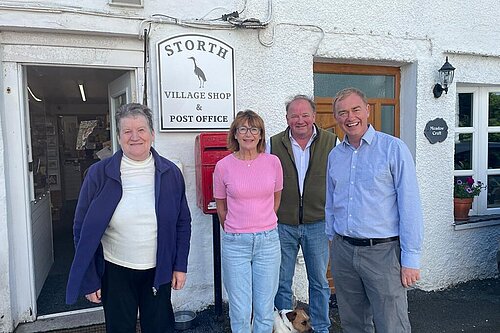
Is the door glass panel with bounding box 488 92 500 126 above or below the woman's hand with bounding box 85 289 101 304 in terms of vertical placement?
above

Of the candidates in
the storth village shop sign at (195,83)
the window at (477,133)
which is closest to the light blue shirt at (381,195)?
the storth village shop sign at (195,83)

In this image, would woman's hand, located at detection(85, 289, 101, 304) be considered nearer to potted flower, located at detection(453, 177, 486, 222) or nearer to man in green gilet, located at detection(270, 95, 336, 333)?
man in green gilet, located at detection(270, 95, 336, 333)

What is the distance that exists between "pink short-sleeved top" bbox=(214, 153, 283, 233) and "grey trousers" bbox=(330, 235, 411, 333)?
545 millimetres

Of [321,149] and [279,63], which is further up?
[279,63]

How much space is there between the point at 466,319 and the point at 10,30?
15.9 ft

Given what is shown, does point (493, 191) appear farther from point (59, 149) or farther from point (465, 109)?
point (59, 149)

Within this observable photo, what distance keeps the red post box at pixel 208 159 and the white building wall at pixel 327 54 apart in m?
0.34

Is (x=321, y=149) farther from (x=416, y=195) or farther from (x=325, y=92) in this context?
(x=325, y=92)

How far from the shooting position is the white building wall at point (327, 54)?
10.9 feet

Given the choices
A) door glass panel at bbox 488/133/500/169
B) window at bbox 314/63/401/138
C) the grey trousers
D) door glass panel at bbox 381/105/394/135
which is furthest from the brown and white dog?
door glass panel at bbox 488/133/500/169

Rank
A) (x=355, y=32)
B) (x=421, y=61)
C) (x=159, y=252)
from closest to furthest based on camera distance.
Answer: (x=159, y=252)
(x=355, y=32)
(x=421, y=61)

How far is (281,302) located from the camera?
3301 millimetres

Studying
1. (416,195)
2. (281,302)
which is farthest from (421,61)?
(281,302)

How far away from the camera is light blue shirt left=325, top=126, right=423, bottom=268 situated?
236 cm
